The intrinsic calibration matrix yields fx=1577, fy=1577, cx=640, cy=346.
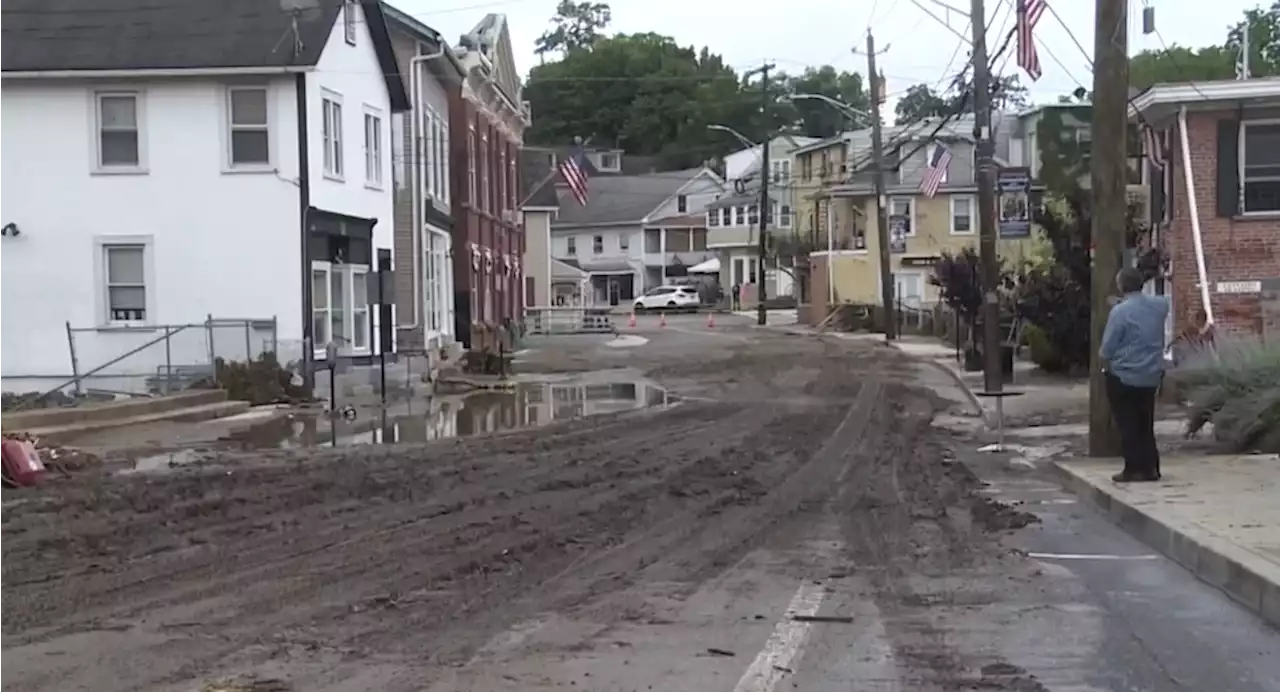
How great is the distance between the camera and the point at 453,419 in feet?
81.3

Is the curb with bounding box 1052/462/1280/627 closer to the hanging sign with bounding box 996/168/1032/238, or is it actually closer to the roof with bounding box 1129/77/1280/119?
the hanging sign with bounding box 996/168/1032/238

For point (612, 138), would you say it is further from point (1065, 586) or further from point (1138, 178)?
point (1065, 586)

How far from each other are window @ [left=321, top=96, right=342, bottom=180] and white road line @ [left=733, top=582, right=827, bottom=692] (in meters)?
21.6

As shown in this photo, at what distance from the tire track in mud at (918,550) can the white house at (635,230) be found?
3527 inches

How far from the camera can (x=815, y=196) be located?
248ft

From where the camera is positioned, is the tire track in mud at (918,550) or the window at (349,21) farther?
the window at (349,21)

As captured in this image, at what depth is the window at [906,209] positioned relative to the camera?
69.0 metres

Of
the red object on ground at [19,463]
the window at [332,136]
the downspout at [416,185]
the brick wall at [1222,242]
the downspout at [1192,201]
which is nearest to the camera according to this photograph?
the red object on ground at [19,463]

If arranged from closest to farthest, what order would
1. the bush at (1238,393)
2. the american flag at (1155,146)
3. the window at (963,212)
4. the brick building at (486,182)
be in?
the bush at (1238,393) < the american flag at (1155,146) < the brick building at (486,182) < the window at (963,212)

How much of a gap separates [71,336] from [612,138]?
102 m

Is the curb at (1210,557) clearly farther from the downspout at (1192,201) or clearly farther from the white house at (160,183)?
the white house at (160,183)

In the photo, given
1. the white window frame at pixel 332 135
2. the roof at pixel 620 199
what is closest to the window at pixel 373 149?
the white window frame at pixel 332 135

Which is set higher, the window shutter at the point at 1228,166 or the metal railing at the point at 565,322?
the window shutter at the point at 1228,166

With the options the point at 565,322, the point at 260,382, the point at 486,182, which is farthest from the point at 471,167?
the point at 565,322
